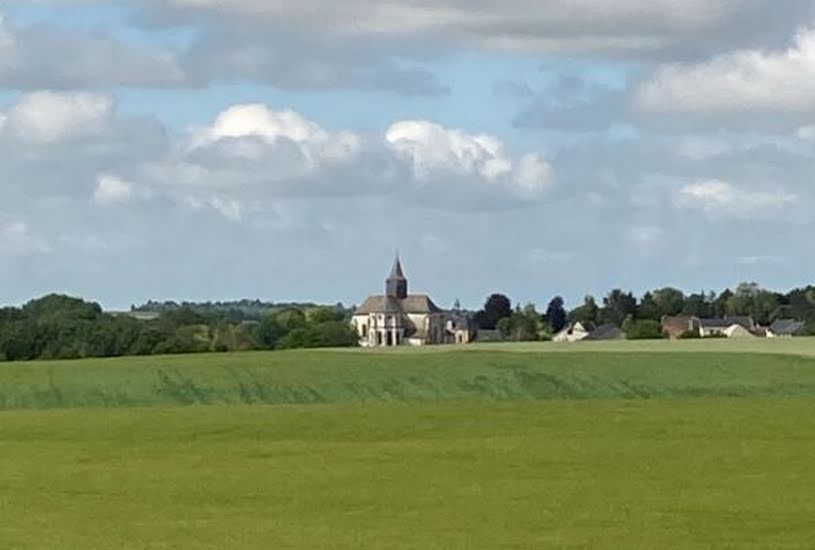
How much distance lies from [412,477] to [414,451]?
5782 millimetres

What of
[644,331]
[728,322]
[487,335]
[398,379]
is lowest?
[398,379]

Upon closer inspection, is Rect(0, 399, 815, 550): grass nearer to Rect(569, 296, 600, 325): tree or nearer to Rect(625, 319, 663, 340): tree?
Rect(625, 319, 663, 340): tree

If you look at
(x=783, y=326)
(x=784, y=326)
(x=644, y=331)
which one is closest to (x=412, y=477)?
(x=644, y=331)

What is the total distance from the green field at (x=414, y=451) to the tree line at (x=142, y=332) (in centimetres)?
2765

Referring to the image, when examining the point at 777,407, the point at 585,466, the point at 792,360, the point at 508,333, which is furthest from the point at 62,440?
the point at 508,333

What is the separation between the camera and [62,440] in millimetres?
46719

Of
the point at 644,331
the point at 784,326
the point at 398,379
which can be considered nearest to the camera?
the point at 398,379

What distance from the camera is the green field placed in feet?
92.6

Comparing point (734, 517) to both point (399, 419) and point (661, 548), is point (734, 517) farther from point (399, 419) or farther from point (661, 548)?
point (399, 419)

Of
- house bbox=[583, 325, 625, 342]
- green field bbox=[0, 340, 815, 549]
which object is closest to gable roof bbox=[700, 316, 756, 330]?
house bbox=[583, 325, 625, 342]

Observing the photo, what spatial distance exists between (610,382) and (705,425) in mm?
16980

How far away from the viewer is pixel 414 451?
139 feet

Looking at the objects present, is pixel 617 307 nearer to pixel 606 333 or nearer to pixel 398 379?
pixel 606 333

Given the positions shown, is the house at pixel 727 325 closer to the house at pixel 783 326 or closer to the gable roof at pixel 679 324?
the gable roof at pixel 679 324
